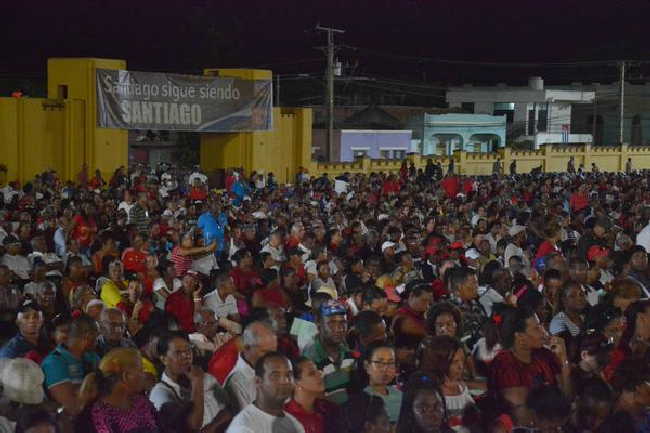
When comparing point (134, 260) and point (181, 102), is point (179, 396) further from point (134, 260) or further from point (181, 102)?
point (181, 102)

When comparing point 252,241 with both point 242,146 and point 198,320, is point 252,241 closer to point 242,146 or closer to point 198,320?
point 198,320

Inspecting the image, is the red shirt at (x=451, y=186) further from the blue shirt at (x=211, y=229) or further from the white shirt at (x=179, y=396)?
the white shirt at (x=179, y=396)

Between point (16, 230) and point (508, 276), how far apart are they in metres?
6.01

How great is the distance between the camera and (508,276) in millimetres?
9039

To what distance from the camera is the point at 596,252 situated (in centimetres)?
1070

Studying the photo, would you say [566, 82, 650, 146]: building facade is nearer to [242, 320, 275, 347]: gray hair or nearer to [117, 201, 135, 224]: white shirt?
[117, 201, 135, 224]: white shirt

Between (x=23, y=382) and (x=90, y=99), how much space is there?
66.4ft

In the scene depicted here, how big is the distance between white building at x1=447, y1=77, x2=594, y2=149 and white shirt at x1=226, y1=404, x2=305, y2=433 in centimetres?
4963

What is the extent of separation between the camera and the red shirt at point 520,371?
19.9 ft

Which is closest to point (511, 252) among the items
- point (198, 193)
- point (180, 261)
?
point (180, 261)

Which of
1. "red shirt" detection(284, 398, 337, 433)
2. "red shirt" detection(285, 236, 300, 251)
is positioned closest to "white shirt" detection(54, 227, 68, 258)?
"red shirt" detection(285, 236, 300, 251)

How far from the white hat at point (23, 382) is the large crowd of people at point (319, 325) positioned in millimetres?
12

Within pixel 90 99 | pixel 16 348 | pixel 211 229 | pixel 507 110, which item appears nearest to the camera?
pixel 16 348

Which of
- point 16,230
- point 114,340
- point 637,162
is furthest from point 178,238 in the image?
point 637,162
